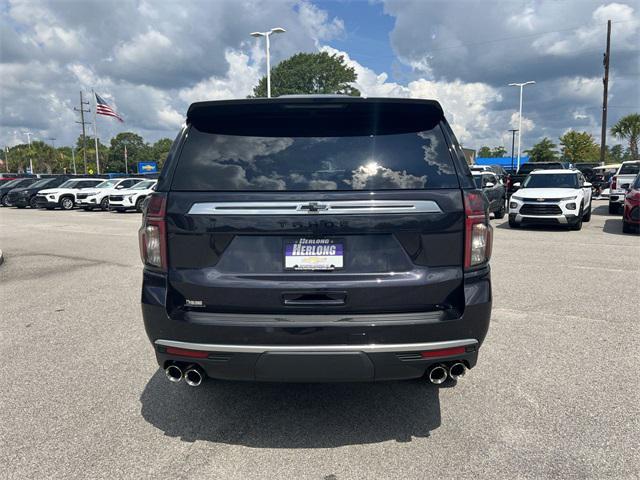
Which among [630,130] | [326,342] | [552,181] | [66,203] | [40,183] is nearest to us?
[326,342]

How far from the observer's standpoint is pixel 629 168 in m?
19.2

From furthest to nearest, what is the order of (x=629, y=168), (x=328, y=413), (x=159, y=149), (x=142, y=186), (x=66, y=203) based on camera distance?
(x=159, y=149), (x=66, y=203), (x=142, y=186), (x=629, y=168), (x=328, y=413)

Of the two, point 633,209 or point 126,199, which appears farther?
point 126,199

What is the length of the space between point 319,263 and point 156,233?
0.95 m

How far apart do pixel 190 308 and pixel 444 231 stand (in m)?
1.49

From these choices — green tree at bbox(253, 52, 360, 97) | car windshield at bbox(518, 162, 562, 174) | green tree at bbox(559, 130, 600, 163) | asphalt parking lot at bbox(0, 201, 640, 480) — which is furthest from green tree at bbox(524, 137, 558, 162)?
asphalt parking lot at bbox(0, 201, 640, 480)

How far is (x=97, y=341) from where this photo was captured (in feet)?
16.0

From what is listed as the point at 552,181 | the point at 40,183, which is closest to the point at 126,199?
the point at 40,183

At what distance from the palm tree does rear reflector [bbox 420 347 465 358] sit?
59.3 meters

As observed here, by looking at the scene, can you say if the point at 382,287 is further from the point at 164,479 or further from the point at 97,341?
the point at 97,341

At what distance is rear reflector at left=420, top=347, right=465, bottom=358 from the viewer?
273 centimetres

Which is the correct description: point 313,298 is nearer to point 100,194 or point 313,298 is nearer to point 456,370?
point 456,370

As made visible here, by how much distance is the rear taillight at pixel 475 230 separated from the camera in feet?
9.05

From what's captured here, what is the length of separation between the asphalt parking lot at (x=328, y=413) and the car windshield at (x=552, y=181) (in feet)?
31.3
